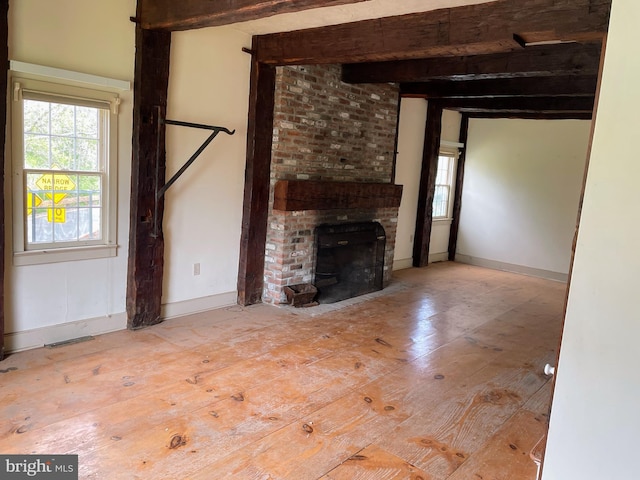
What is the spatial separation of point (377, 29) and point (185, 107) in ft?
5.88

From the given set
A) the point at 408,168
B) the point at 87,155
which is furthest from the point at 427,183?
the point at 87,155

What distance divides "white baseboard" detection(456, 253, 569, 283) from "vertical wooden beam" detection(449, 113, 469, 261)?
8.4 inches

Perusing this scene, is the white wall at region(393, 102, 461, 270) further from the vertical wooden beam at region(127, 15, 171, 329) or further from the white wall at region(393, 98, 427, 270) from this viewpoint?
the vertical wooden beam at region(127, 15, 171, 329)

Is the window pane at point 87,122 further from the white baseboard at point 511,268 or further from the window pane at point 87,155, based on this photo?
the white baseboard at point 511,268

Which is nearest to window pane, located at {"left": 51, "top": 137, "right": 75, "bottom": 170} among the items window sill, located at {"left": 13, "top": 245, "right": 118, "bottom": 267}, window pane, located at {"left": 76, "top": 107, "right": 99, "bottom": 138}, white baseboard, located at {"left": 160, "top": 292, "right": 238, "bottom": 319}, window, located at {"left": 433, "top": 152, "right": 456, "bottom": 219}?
window pane, located at {"left": 76, "top": 107, "right": 99, "bottom": 138}

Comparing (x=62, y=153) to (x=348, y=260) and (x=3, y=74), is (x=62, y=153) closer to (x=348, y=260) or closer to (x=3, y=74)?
(x=3, y=74)

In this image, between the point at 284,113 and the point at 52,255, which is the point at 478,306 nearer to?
the point at 284,113

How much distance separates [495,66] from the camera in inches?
169

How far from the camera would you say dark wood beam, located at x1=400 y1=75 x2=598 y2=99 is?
497 cm

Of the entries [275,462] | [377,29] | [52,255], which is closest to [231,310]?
[52,255]

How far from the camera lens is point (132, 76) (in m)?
3.81

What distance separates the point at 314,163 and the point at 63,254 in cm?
268

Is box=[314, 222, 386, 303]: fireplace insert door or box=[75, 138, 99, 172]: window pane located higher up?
box=[75, 138, 99, 172]: window pane

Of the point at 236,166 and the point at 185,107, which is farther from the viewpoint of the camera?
the point at 236,166
